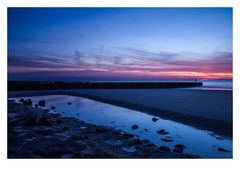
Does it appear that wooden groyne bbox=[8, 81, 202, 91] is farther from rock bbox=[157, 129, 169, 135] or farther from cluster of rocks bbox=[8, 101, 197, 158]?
rock bbox=[157, 129, 169, 135]

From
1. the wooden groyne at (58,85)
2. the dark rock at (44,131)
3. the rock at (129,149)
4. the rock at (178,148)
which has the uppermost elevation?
the wooden groyne at (58,85)

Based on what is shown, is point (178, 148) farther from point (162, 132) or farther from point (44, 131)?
point (44, 131)

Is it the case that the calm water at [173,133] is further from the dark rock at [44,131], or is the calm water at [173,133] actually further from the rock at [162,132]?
the dark rock at [44,131]

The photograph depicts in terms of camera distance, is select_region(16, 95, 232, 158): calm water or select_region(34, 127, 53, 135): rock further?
select_region(34, 127, 53, 135): rock

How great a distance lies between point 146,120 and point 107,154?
10.0 feet

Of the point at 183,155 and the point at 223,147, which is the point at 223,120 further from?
the point at 183,155

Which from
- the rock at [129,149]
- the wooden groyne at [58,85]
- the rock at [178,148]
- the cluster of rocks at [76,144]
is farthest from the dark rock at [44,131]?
the wooden groyne at [58,85]

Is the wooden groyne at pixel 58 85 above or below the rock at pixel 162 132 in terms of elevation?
above

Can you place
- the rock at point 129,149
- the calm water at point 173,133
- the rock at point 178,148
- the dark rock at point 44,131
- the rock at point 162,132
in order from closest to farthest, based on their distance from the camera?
→ the rock at point 129,149
the rock at point 178,148
the calm water at point 173,133
the dark rock at point 44,131
the rock at point 162,132

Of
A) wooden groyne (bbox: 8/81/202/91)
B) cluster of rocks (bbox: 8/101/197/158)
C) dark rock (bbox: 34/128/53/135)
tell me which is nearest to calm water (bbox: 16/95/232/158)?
cluster of rocks (bbox: 8/101/197/158)

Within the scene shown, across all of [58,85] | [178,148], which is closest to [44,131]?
[178,148]
